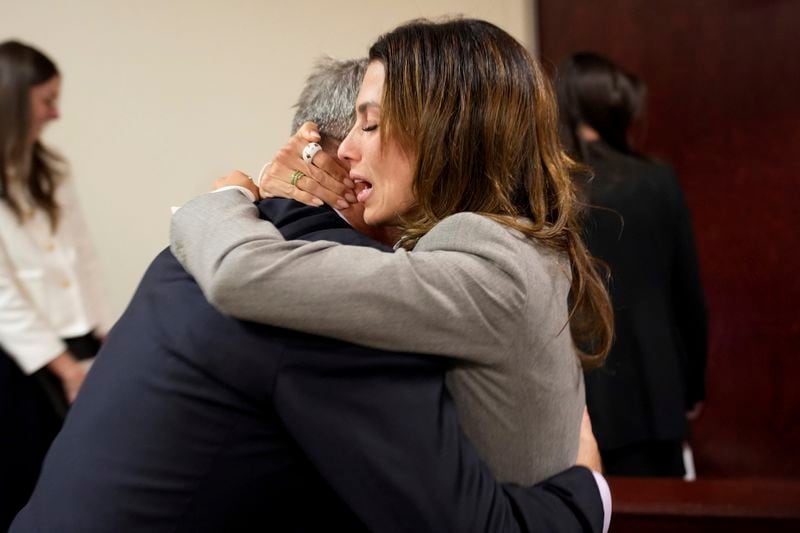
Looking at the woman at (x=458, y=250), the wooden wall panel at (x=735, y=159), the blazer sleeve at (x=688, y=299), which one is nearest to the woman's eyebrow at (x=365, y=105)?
the woman at (x=458, y=250)

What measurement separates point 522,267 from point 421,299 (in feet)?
0.43

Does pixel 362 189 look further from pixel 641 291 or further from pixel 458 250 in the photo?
pixel 641 291

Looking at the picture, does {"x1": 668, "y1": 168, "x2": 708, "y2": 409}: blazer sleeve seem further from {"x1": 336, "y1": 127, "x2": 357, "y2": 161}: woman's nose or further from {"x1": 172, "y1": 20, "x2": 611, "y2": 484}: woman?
{"x1": 336, "y1": 127, "x2": 357, "y2": 161}: woman's nose

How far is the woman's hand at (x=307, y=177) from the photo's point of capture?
1.14 metres

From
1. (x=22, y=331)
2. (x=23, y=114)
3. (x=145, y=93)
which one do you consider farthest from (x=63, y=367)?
(x=145, y=93)

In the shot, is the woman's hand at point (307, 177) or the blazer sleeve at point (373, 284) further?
the woman's hand at point (307, 177)

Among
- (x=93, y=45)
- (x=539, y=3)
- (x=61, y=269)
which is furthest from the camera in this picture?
(x=539, y=3)

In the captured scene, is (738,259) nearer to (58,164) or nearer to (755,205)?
(755,205)

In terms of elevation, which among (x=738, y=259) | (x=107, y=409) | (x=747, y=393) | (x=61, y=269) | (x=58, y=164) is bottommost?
(x=747, y=393)

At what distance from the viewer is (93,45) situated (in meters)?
2.72

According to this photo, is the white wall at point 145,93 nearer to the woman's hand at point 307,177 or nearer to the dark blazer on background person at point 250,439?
the woman's hand at point 307,177

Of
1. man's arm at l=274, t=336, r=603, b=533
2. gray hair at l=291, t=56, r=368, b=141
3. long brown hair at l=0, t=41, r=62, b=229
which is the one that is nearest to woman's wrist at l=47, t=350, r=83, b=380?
long brown hair at l=0, t=41, r=62, b=229

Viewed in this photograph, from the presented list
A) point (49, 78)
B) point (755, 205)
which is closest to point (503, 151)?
point (49, 78)

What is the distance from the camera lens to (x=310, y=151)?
119cm
